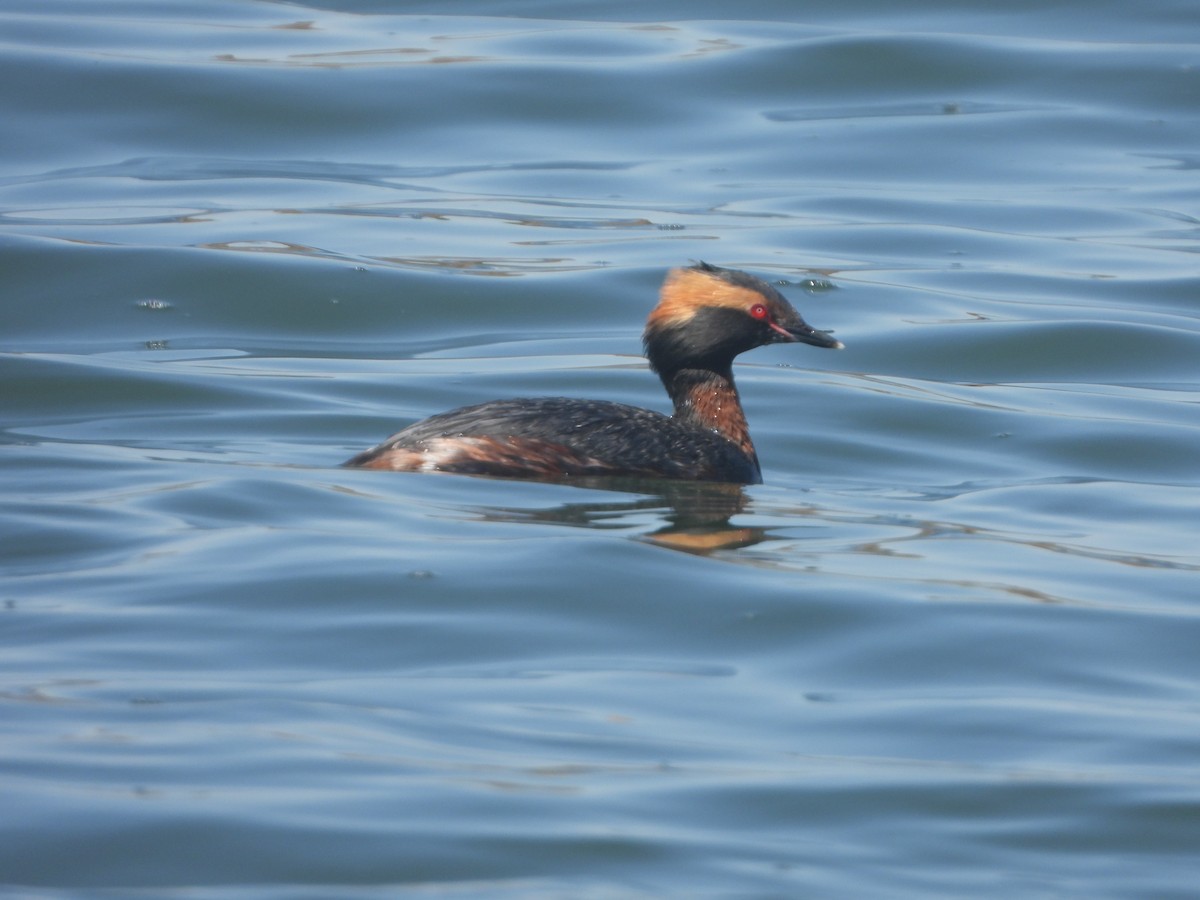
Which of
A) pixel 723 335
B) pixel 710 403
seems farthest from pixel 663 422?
pixel 723 335

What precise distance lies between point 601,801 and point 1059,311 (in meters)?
9.13

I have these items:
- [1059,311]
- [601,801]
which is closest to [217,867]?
[601,801]

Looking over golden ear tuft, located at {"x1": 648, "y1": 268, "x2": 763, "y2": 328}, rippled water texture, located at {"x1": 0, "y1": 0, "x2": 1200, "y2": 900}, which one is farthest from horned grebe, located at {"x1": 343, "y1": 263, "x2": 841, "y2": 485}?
rippled water texture, located at {"x1": 0, "y1": 0, "x2": 1200, "y2": 900}

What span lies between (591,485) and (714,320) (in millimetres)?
1209

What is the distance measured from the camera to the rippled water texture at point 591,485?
14.8ft

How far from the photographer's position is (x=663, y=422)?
29.3 feet

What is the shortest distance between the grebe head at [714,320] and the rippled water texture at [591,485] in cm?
70

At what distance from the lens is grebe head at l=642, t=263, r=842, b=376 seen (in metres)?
9.04

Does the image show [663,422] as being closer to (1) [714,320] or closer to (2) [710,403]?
(2) [710,403]

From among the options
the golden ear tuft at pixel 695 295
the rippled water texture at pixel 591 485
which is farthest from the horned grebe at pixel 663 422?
the rippled water texture at pixel 591 485

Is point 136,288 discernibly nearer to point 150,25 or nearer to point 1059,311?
point 1059,311

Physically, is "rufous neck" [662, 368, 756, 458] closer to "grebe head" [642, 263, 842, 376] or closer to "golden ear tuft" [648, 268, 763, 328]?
"grebe head" [642, 263, 842, 376]

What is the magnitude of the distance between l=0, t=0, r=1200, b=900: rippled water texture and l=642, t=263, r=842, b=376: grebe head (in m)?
0.70

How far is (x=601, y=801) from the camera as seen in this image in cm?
458
